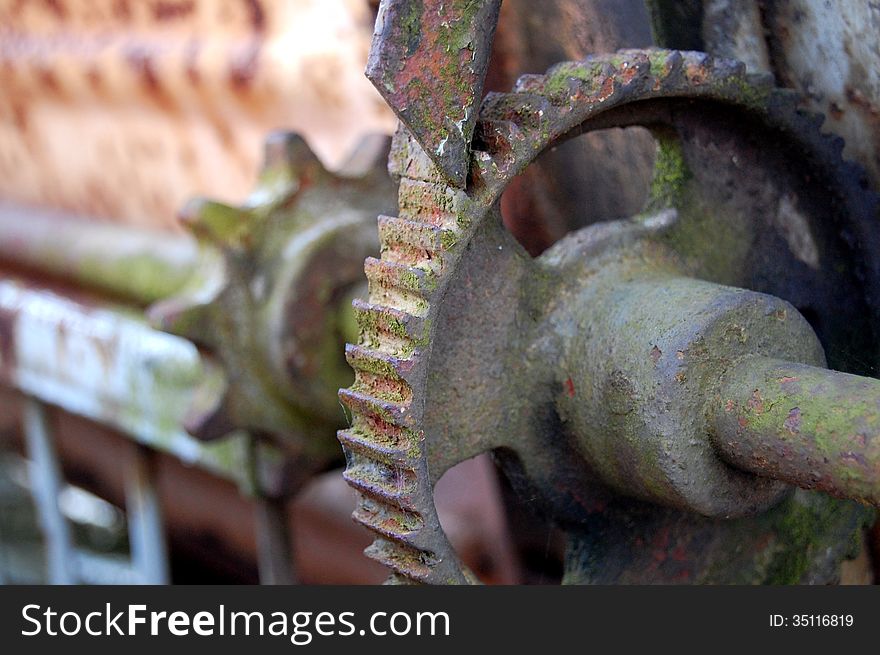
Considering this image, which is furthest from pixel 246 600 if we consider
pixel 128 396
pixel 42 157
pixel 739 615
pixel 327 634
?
pixel 42 157

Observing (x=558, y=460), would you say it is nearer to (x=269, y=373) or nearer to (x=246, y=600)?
(x=246, y=600)

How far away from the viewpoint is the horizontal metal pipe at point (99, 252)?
6.02 feet

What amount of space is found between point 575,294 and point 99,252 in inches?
51.9

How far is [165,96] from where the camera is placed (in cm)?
187

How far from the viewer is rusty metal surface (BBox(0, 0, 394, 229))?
1.56 meters

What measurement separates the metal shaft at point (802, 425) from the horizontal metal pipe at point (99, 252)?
117 cm

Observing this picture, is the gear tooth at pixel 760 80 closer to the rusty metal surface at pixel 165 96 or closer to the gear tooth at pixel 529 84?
the gear tooth at pixel 529 84

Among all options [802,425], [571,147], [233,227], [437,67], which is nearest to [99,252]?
[233,227]

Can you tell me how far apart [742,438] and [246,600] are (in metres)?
0.50

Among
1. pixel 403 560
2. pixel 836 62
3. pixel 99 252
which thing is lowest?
pixel 403 560

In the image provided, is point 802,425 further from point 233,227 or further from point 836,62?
point 233,227

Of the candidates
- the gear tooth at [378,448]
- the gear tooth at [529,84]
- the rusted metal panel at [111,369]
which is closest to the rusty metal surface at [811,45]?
the gear tooth at [529,84]

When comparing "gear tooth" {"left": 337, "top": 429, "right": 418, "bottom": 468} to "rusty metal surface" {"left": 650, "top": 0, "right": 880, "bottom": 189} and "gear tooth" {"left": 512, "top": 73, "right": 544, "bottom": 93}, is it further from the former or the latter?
"rusty metal surface" {"left": 650, "top": 0, "right": 880, "bottom": 189}

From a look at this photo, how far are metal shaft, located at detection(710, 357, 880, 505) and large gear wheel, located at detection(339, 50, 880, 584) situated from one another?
5 centimetres
